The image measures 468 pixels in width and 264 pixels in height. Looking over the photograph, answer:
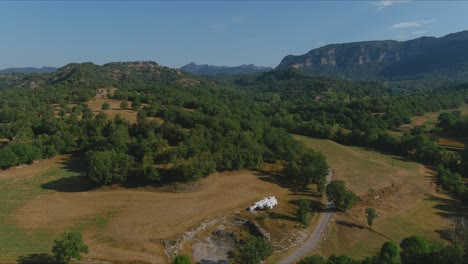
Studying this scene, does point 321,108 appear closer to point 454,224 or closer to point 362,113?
point 362,113

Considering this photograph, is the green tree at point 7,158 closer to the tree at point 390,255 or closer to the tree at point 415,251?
the tree at point 390,255

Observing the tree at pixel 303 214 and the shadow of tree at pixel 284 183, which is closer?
the tree at pixel 303 214

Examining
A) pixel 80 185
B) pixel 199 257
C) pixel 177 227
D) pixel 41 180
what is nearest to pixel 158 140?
pixel 80 185

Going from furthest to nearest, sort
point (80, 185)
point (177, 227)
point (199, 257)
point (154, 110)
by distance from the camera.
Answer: point (154, 110), point (80, 185), point (177, 227), point (199, 257)

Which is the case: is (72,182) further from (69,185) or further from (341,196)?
(341,196)

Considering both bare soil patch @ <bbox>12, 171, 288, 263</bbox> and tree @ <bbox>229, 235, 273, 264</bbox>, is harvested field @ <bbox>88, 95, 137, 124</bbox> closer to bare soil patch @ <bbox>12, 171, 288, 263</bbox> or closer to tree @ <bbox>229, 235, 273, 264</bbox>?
bare soil patch @ <bbox>12, 171, 288, 263</bbox>

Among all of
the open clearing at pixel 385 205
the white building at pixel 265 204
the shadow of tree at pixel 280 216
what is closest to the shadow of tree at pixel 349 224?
the open clearing at pixel 385 205

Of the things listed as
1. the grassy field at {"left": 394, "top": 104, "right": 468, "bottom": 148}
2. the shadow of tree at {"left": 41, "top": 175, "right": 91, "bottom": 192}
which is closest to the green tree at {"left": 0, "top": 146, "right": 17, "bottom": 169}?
the shadow of tree at {"left": 41, "top": 175, "right": 91, "bottom": 192}
